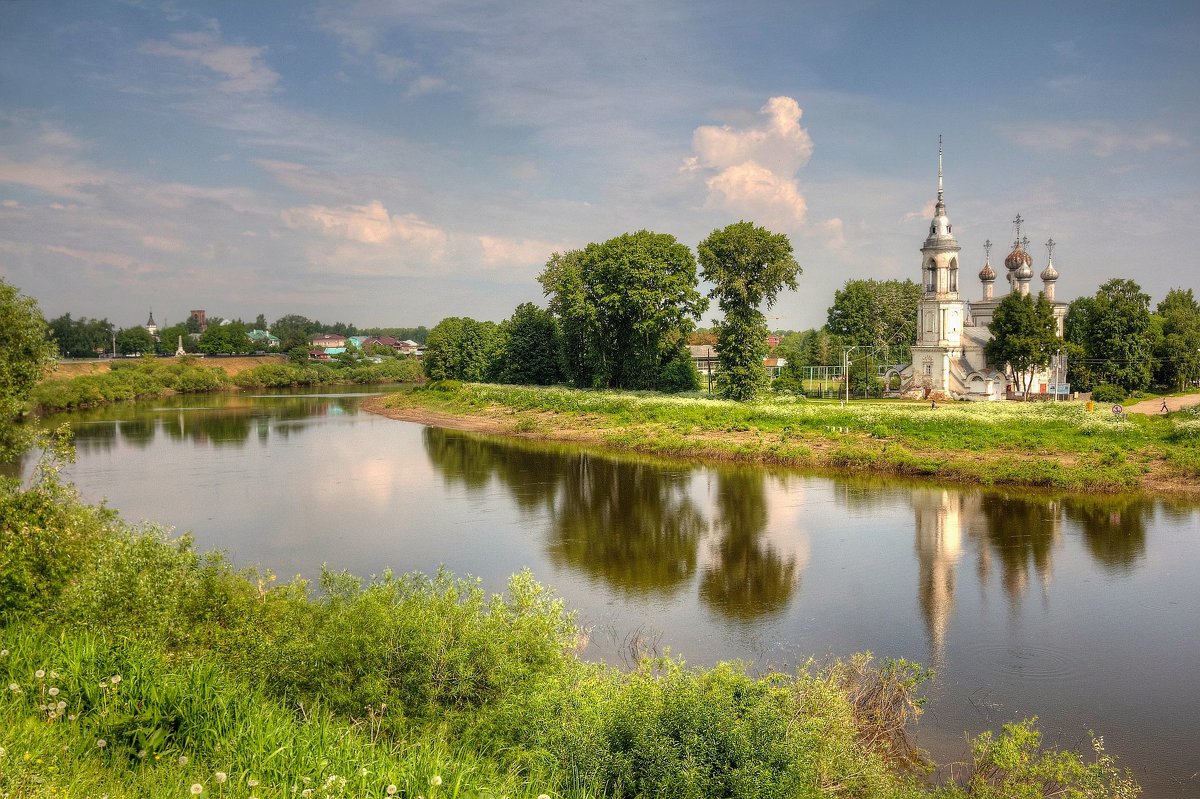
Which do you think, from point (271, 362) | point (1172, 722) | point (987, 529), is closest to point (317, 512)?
point (987, 529)

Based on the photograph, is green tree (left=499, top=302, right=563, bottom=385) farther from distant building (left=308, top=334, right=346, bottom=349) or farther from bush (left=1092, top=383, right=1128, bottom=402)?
distant building (left=308, top=334, right=346, bottom=349)

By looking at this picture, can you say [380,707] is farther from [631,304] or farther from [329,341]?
[329,341]

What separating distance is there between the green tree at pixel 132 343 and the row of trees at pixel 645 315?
80884mm

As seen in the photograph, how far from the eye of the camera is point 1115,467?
28.2 meters

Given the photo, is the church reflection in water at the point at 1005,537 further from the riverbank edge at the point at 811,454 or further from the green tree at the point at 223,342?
the green tree at the point at 223,342

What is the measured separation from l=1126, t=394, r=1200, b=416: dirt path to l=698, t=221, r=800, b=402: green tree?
20.8 metres

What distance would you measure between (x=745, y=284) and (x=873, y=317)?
28575 mm

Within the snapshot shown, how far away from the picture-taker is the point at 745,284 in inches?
1864

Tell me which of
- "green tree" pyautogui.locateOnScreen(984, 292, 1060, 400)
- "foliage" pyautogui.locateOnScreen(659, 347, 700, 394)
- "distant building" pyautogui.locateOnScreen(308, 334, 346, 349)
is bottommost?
"foliage" pyautogui.locateOnScreen(659, 347, 700, 394)

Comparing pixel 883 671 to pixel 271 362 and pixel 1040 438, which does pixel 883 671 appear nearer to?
pixel 1040 438

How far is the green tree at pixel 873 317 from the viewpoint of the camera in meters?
70.3

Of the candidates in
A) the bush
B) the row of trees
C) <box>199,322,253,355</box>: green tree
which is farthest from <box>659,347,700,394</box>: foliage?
<box>199,322,253,355</box>: green tree

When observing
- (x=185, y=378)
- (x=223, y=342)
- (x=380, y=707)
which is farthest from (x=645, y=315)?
(x=223, y=342)

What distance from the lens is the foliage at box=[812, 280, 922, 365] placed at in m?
70.1
